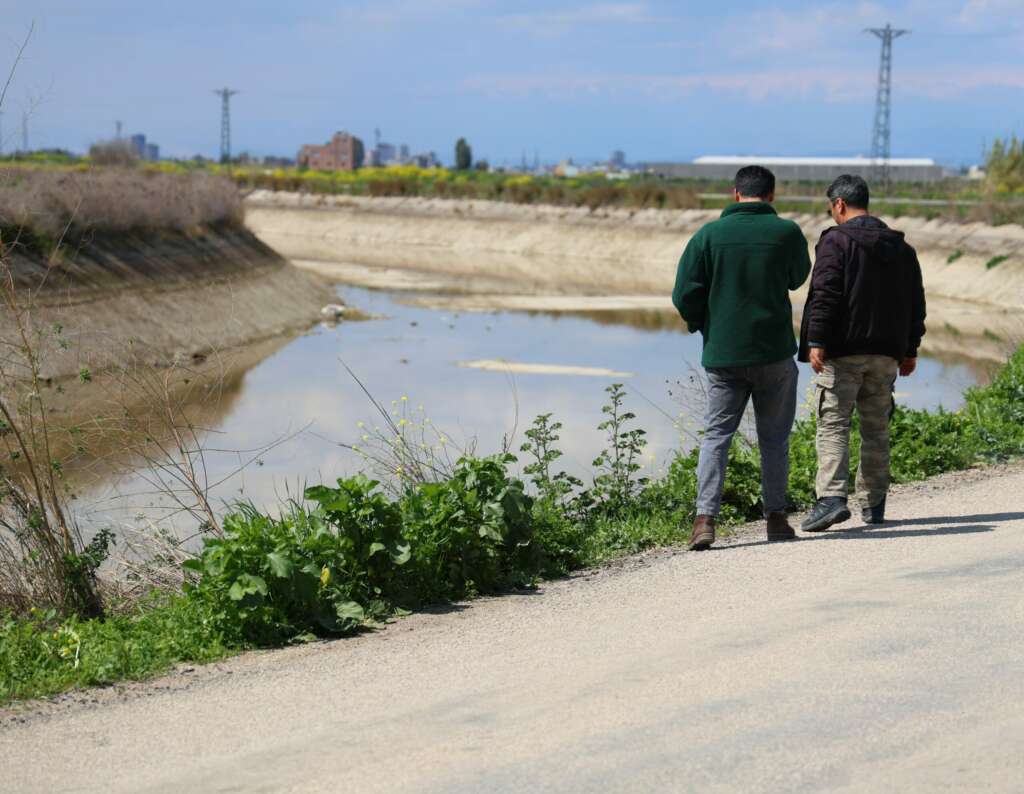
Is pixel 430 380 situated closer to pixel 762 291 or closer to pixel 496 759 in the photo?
pixel 762 291

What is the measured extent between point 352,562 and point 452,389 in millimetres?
16197

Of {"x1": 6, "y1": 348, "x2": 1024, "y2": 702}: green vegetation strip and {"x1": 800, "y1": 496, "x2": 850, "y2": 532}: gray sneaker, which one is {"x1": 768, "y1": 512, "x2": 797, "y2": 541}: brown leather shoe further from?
{"x1": 6, "y1": 348, "x2": 1024, "y2": 702}: green vegetation strip

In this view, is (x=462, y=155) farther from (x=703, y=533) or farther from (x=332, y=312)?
(x=703, y=533)

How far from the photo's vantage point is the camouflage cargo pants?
9094 mm

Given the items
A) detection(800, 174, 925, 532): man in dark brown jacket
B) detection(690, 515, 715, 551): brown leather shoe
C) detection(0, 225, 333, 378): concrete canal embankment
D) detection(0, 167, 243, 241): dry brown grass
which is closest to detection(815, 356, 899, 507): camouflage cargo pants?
detection(800, 174, 925, 532): man in dark brown jacket

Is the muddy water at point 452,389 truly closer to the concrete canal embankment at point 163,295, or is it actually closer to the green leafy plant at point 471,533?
the concrete canal embankment at point 163,295

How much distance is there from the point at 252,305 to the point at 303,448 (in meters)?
16.8

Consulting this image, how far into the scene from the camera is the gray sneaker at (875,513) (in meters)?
9.33

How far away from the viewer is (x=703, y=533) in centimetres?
873

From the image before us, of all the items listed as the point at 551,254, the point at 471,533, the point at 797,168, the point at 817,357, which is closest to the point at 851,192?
the point at 817,357

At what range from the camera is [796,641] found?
6.52m

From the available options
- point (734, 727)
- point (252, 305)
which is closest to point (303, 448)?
point (734, 727)

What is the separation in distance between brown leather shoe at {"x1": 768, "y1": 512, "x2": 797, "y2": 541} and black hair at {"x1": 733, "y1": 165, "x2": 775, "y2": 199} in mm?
1976

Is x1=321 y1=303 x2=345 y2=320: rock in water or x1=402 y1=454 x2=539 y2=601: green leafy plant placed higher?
x1=402 y1=454 x2=539 y2=601: green leafy plant
